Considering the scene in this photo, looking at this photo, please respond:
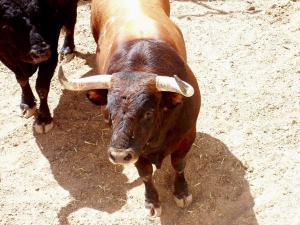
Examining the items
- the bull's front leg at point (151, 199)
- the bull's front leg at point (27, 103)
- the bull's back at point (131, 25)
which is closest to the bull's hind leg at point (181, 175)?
the bull's front leg at point (151, 199)

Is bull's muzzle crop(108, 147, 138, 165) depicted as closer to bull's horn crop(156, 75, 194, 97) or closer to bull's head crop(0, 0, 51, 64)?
bull's horn crop(156, 75, 194, 97)

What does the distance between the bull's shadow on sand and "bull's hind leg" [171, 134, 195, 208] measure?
3.4 inches

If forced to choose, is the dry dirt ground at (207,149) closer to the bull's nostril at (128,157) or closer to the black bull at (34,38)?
the black bull at (34,38)

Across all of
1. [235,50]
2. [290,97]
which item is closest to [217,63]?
[235,50]

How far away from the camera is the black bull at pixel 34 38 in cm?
477

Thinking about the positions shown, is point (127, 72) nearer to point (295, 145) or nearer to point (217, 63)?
point (295, 145)

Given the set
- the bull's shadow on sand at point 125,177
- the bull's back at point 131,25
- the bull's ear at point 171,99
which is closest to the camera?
the bull's ear at point 171,99

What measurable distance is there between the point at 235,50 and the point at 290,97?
3.51ft

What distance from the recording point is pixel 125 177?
4945mm

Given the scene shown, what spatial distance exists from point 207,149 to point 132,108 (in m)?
1.83

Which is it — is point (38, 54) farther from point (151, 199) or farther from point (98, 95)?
point (151, 199)

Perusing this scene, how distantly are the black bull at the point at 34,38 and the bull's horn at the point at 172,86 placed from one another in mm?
1805

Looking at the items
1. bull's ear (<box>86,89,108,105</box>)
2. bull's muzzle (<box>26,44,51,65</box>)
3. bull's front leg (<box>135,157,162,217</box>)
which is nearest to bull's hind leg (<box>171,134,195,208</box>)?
bull's front leg (<box>135,157,162,217</box>)

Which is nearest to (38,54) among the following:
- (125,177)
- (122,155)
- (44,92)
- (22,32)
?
(22,32)
